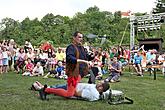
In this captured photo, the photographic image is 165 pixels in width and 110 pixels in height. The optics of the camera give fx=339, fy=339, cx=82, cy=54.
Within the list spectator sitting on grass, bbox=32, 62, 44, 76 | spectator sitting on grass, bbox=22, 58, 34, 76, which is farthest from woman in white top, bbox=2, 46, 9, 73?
spectator sitting on grass, bbox=32, 62, 44, 76

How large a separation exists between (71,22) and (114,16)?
13941 mm

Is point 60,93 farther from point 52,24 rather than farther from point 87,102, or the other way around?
point 52,24

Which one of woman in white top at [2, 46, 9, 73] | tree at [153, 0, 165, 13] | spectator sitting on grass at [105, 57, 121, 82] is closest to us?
spectator sitting on grass at [105, 57, 121, 82]

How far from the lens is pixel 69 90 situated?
8.06m

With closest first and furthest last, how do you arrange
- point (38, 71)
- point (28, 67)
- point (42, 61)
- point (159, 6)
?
1. point (38, 71)
2. point (28, 67)
3. point (42, 61)
4. point (159, 6)

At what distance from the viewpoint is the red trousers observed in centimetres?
790

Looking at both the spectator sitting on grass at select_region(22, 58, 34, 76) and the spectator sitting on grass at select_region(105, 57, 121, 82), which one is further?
the spectator sitting on grass at select_region(22, 58, 34, 76)

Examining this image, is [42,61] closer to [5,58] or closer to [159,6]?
[5,58]

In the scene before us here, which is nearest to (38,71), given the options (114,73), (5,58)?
(5,58)

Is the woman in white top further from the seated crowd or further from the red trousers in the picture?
the red trousers

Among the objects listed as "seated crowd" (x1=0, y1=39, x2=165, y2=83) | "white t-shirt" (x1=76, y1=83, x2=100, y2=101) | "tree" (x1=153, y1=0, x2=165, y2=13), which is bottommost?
"white t-shirt" (x1=76, y1=83, x2=100, y2=101)

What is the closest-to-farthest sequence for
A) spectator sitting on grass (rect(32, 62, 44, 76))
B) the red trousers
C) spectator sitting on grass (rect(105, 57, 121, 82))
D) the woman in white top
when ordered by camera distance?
1. the red trousers
2. spectator sitting on grass (rect(105, 57, 121, 82))
3. spectator sitting on grass (rect(32, 62, 44, 76))
4. the woman in white top

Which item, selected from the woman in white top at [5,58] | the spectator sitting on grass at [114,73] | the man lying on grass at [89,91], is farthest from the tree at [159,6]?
the man lying on grass at [89,91]

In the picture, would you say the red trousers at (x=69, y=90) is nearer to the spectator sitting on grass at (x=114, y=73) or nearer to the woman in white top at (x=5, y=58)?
the spectator sitting on grass at (x=114, y=73)
